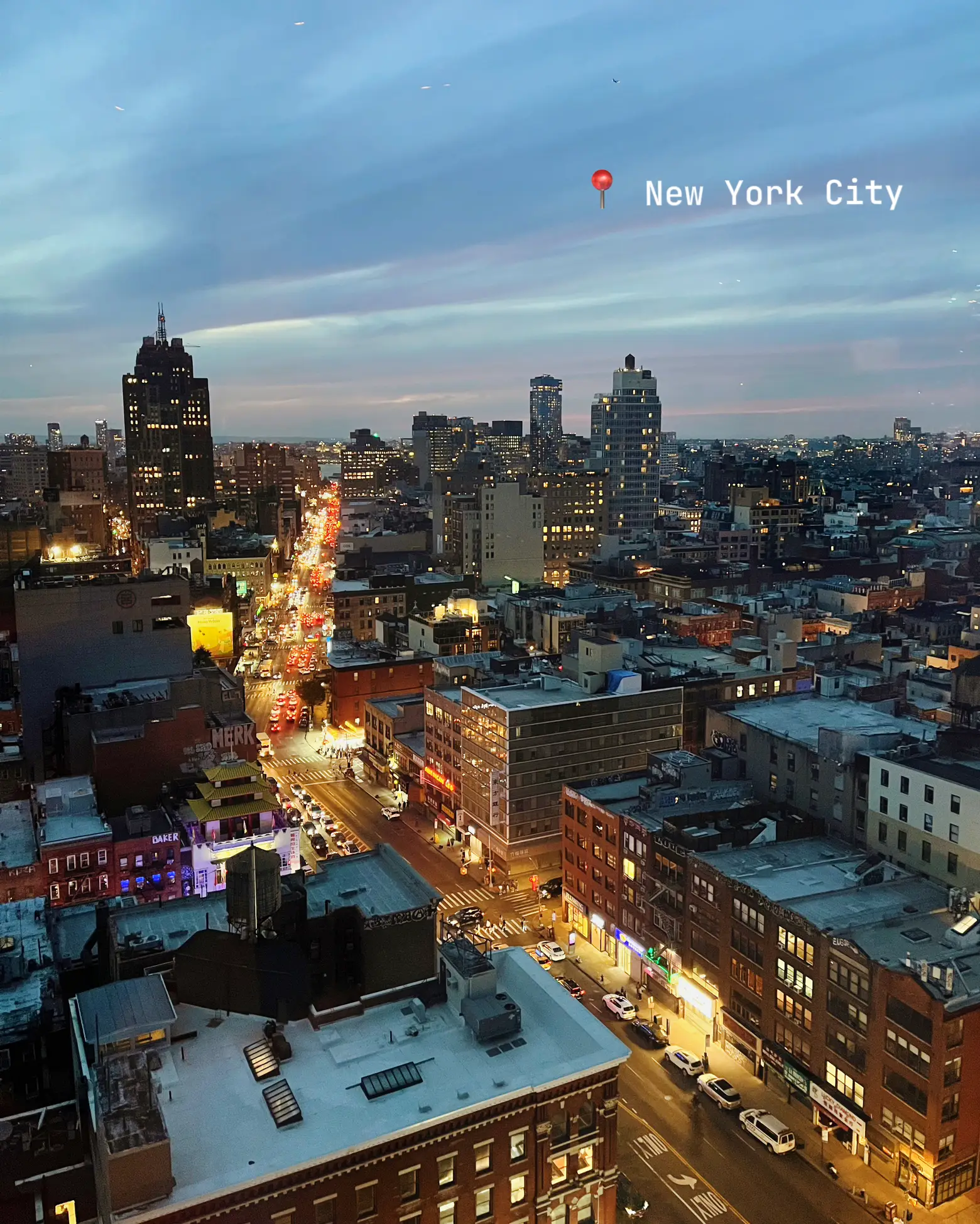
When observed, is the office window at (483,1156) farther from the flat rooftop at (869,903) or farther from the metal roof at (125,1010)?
the flat rooftop at (869,903)

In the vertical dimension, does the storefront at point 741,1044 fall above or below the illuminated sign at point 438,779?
below

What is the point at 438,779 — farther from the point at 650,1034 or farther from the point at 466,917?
the point at 650,1034

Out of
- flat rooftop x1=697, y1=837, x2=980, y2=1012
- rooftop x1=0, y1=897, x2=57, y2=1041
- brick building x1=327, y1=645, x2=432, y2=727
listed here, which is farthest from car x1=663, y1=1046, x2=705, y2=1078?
brick building x1=327, y1=645, x2=432, y2=727

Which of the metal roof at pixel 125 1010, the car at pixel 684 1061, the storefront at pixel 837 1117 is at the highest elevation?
the metal roof at pixel 125 1010

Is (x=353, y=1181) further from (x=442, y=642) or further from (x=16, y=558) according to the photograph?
(x=16, y=558)

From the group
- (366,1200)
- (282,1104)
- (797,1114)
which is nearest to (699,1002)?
(797,1114)

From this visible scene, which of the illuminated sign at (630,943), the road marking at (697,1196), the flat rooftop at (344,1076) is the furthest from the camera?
the illuminated sign at (630,943)

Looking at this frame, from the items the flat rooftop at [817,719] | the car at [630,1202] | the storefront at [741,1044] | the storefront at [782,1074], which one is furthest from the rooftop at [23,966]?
the flat rooftop at [817,719]
